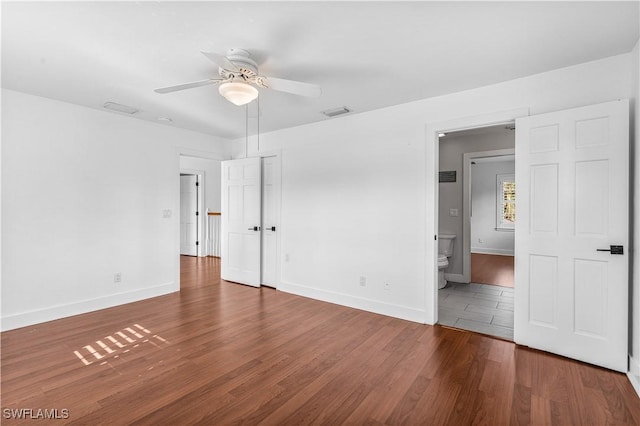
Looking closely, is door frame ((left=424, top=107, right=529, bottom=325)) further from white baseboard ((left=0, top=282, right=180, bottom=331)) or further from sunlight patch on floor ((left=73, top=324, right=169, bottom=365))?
white baseboard ((left=0, top=282, right=180, bottom=331))

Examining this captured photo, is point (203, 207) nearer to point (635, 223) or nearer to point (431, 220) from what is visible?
point (431, 220)

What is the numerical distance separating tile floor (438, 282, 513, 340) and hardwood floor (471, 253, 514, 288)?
0.39 metres

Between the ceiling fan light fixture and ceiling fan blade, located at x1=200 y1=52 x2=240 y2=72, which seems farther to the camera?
the ceiling fan light fixture

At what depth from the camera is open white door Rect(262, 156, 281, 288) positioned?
15.8ft

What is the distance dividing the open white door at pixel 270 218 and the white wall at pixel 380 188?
0.16m

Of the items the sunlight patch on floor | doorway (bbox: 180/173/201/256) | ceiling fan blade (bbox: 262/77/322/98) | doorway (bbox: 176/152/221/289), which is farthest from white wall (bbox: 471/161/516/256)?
the sunlight patch on floor

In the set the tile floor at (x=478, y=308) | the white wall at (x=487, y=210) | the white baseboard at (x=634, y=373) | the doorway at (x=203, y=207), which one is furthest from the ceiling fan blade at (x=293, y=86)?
the white wall at (x=487, y=210)

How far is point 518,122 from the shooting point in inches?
110

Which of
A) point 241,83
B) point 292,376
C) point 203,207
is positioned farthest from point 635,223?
point 203,207

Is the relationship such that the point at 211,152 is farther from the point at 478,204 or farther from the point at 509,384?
the point at 478,204

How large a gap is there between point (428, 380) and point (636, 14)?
2787 mm

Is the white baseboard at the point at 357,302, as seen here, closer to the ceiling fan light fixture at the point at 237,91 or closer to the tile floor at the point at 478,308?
the tile floor at the point at 478,308

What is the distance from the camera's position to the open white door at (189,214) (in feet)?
25.7

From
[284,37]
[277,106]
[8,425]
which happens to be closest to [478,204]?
[277,106]
